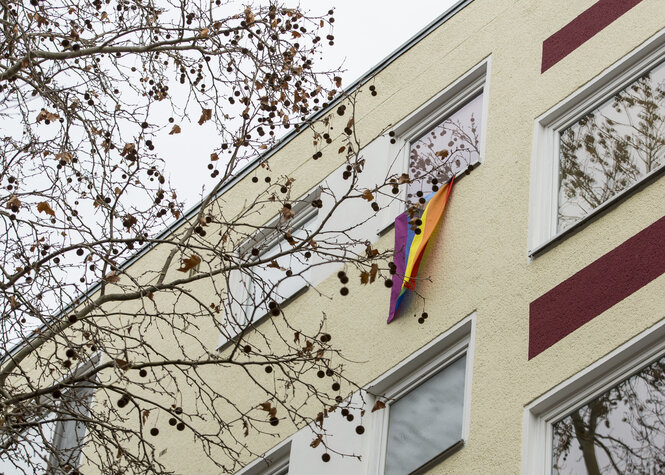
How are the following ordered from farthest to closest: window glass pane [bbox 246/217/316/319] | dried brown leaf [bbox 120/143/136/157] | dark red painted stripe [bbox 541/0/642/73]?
window glass pane [bbox 246/217/316/319] → dark red painted stripe [bbox 541/0/642/73] → dried brown leaf [bbox 120/143/136/157]

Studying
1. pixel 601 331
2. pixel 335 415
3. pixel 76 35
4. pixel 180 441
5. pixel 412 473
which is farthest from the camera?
pixel 180 441

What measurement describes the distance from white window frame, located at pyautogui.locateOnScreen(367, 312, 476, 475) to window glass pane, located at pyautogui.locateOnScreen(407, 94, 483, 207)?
72.4 inches

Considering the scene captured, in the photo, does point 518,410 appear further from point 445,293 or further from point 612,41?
point 612,41

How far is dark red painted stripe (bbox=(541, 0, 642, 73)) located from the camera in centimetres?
1080

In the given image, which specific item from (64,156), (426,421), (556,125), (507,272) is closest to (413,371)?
(426,421)

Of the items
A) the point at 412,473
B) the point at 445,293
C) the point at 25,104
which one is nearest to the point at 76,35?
the point at 25,104

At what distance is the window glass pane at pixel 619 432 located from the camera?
7.70 m

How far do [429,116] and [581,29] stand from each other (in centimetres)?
232

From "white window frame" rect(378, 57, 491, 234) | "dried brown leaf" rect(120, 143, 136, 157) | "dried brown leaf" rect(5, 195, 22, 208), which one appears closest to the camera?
"dried brown leaf" rect(5, 195, 22, 208)

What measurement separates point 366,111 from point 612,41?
3.87 metres

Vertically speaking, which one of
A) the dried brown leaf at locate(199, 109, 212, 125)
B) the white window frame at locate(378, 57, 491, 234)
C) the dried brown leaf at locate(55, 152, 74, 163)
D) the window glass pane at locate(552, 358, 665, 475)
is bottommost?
the window glass pane at locate(552, 358, 665, 475)

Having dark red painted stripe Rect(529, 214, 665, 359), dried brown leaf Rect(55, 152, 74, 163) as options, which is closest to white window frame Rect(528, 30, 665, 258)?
dark red painted stripe Rect(529, 214, 665, 359)

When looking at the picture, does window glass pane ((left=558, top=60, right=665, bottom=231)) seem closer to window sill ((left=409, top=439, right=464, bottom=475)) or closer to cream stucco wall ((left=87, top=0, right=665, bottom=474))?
cream stucco wall ((left=87, top=0, right=665, bottom=474))

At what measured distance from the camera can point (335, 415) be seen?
35.2 ft
